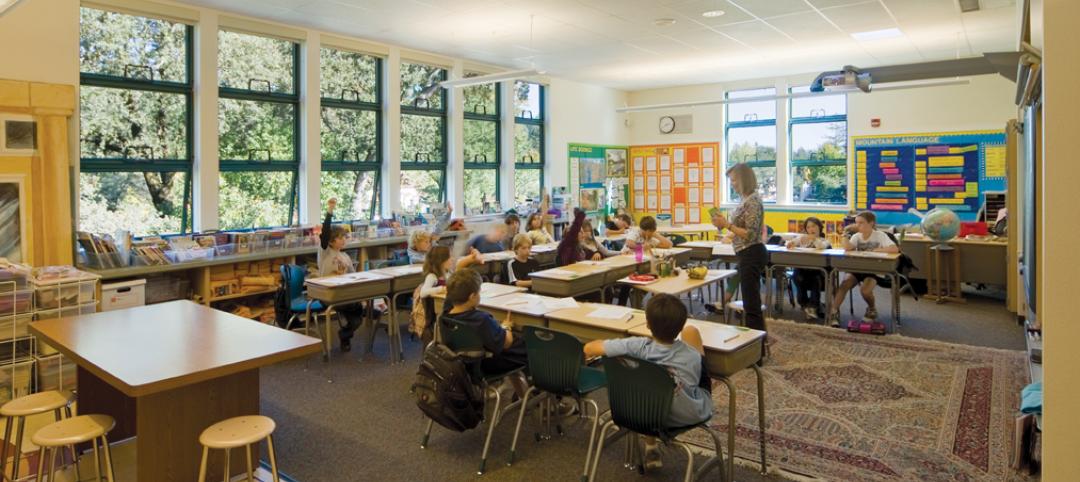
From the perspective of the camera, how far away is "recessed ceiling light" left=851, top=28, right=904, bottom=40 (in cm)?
802

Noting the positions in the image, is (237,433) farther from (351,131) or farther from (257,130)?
(351,131)

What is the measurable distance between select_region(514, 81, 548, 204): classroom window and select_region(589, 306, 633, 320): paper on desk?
22.9 ft

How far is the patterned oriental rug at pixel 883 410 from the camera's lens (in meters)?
3.55

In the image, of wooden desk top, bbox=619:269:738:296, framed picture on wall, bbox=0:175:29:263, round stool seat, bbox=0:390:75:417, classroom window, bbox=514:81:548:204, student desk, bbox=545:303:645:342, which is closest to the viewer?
round stool seat, bbox=0:390:75:417

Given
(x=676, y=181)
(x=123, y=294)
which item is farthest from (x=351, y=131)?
(x=676, y=181)

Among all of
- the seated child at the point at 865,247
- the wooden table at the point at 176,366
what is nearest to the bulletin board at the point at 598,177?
the seated child at the point at 865,247

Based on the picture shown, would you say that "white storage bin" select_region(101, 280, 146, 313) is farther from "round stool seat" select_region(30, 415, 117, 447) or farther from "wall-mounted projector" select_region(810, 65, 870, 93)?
"wall-mounted projector" select_region(810, 65, 870, 93)

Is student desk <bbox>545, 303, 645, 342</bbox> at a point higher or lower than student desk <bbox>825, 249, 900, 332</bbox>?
lower

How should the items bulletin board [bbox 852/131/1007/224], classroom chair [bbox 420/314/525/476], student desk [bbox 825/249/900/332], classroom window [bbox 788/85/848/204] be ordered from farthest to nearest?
1. classroom window [bbox 788/85/848/204]
2. bulletin board [bbox 852/131/1007/224]
3. student desk [bbox 825/249/900/332]
4. classroom chair [bbox 420/314/525/476]

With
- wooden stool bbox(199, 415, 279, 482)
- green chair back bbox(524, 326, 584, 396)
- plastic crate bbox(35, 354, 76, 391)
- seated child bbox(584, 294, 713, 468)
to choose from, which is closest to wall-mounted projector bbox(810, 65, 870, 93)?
seated child bbox(584, 294, 713, 468)

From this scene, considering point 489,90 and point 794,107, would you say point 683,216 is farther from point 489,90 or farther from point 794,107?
point 489,90

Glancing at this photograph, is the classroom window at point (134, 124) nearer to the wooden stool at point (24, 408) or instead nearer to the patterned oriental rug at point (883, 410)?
the wooden stool at point (24, 408)

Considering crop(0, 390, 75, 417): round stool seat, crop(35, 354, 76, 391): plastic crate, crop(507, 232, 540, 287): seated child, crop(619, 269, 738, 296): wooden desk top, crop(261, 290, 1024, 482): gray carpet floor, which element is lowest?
crop(261, 290, 1024, 482): gray carpet floor

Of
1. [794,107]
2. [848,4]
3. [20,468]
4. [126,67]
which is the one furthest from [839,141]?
[20,468]
